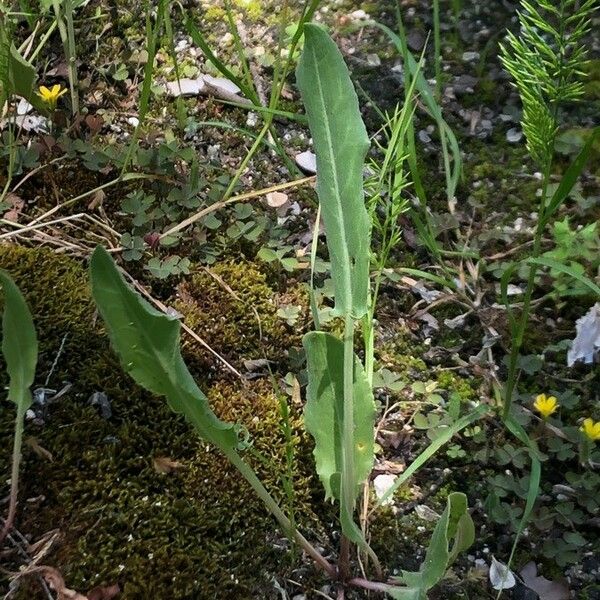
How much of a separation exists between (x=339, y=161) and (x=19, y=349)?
577mm

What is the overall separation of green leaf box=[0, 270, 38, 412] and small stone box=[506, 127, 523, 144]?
1276mm

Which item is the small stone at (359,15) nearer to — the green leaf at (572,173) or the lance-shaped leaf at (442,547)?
the green leaf at (572,173)

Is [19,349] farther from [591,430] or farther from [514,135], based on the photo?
[514,135]

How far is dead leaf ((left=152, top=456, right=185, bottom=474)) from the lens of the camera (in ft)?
4.18

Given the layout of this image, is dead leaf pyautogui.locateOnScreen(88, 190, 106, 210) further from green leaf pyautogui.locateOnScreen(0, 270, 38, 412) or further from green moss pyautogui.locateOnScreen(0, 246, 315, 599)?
green leaf pyautogui.locateOnScreen(0, 270, 38, 412)

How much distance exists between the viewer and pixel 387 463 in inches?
54.0

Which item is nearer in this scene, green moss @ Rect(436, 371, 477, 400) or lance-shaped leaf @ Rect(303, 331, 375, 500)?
lance-shaped leaf @ Rect(303, 331, 375, 500)

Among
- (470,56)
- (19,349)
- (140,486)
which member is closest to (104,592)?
(140,486)

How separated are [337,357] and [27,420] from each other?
0.57 m

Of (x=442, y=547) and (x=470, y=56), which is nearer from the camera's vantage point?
(x=442, y=547)

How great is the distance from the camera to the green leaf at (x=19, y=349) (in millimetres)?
1094

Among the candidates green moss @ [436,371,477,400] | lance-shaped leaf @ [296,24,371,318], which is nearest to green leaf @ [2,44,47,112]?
lance-shaped leaf @ [296,24,371,318]

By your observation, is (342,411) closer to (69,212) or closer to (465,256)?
(465,256)

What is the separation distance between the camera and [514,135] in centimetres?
186
